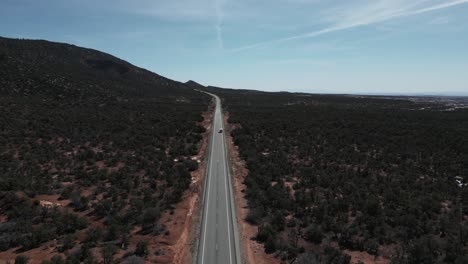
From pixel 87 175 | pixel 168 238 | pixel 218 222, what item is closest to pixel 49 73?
pixel 87 175

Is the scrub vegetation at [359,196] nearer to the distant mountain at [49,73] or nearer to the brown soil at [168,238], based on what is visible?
the brown soil at [168,238]

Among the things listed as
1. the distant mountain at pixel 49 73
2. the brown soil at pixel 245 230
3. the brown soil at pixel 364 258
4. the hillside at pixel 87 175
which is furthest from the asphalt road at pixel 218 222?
the distant mountain at pixel 49 73

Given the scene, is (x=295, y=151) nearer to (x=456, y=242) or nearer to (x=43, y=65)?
(x=456, y=242)

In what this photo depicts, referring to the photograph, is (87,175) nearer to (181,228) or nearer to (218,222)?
(181,228)

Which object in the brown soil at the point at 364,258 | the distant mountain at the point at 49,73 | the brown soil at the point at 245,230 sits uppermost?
the distant mountain at the point at 49,73

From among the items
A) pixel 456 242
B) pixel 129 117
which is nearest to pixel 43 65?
pixel 129 117
